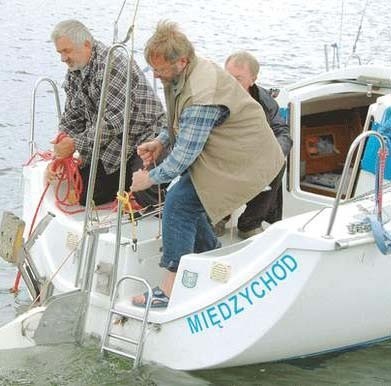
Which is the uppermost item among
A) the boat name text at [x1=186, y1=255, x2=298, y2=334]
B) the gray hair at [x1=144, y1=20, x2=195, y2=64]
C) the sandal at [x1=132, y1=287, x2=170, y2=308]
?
the gray hair at [x1=144, y1=20, x2=195, y2=64]

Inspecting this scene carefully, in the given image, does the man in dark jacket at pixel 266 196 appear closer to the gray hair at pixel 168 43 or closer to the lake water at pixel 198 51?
the lake water at pixel 198 51

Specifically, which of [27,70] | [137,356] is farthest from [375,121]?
[27,70]

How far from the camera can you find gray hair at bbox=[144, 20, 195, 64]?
208 inches

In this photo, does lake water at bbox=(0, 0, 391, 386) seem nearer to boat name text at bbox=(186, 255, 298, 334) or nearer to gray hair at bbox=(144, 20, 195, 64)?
A: boat name text at bbox=(186, 255, 298, 334)

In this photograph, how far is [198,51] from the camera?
17.6 m

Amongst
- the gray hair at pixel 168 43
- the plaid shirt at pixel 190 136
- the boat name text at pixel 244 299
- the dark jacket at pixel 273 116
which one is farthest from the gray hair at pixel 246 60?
the boat name text at pixel 244 299

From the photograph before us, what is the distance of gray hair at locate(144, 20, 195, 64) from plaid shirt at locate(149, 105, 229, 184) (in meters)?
0.28

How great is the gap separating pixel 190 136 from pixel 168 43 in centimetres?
49

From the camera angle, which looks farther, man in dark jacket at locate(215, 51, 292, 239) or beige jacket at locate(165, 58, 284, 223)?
man in dark jacket at locate(215, 51, 292, 239)

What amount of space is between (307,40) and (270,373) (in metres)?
13.7

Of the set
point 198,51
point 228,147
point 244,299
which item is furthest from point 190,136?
point 198,51

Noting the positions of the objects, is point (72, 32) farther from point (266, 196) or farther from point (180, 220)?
point (266, 196)

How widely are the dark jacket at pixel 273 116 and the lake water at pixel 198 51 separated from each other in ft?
4.40

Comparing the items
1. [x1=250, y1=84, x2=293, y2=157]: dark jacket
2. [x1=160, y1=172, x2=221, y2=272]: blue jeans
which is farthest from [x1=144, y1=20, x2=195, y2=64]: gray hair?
[x1=250, y1=84, x2=293, y2=157]: dark jacket
